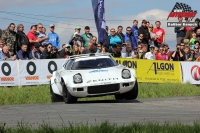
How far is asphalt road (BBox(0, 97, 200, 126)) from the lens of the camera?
1278 cm

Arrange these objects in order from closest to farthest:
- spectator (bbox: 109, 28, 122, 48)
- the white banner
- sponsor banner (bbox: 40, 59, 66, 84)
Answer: sponsor banner (bbox: 40, 59, 66, 84), spectator (bbox: 109, 28, 122, 48), the white banner

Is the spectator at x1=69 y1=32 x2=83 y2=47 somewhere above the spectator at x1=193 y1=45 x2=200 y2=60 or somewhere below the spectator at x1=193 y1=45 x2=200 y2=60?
above

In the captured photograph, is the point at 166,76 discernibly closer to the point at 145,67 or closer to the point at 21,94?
the point at 145,67

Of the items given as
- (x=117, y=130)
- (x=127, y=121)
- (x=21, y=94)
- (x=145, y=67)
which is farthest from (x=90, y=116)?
(x=145, y=67)

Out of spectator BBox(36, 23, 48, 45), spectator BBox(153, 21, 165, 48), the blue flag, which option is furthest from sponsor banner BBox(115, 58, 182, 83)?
spectator BBox(36, 23, 48, 45)

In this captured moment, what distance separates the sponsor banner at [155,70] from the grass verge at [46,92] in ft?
3.57

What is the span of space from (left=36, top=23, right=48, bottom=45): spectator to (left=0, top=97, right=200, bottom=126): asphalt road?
7222 mm

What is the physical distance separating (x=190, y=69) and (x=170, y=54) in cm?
118

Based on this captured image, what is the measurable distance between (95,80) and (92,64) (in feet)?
3.99

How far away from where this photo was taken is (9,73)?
77.0 ft

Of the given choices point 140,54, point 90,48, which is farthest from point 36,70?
point 140,54

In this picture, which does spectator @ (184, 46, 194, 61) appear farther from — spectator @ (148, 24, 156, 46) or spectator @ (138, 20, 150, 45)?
spectator @ (138, 20, 150, 45)

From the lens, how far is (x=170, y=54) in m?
28.2

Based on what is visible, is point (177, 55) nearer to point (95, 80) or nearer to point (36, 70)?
point (36, 70)
